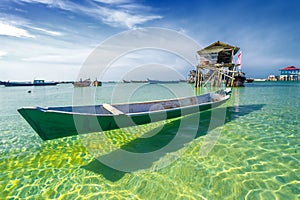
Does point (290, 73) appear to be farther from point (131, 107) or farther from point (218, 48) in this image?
point (131, 107)

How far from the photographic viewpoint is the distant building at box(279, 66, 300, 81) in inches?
2905

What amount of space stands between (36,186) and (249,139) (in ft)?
20.0

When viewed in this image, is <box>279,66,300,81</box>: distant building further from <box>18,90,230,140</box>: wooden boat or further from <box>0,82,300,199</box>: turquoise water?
<box>18,90,230,140</box>: wooden boat

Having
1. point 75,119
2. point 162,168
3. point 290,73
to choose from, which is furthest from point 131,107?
point 290,73

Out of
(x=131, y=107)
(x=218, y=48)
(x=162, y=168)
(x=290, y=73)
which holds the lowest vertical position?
(x=162, y=168)

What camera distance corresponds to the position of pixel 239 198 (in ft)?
9.36

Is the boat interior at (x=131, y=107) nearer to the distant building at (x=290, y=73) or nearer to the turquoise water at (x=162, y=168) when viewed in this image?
the turquoise water at (x=162, y=168)

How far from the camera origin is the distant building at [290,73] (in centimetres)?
7379

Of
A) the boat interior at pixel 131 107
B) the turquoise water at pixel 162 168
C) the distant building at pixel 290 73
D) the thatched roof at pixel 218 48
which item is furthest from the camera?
the distant building at pixel 290 73

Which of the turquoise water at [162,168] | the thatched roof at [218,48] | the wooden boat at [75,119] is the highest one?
the thatched roof at [218,48]

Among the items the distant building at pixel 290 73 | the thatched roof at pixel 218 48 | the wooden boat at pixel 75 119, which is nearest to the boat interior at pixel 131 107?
the wooden boat at pixel 75 119

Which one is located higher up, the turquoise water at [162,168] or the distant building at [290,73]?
the distant building at [290,73]

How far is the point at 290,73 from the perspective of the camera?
7594 cm

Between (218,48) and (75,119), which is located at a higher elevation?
(218,48)
